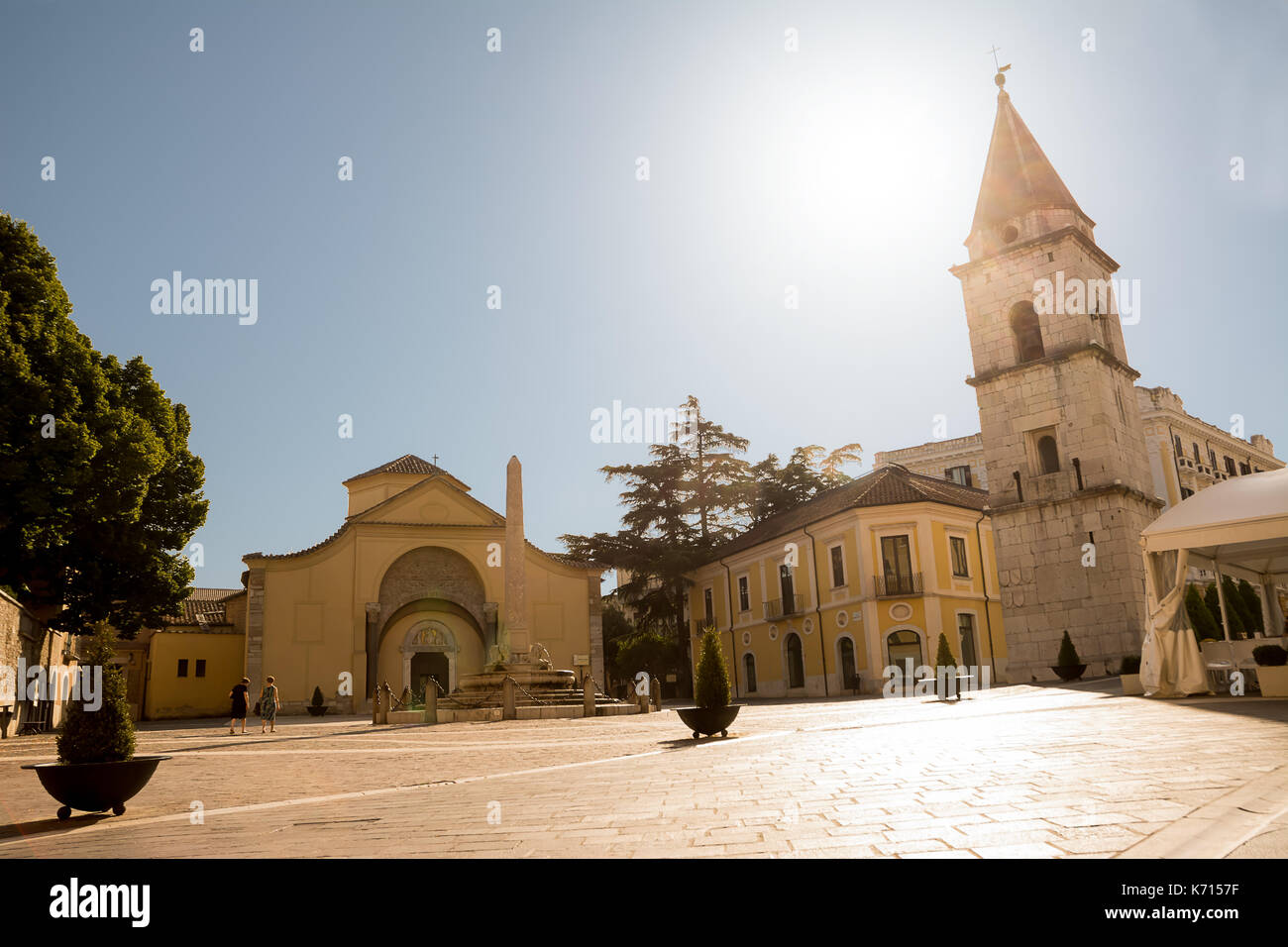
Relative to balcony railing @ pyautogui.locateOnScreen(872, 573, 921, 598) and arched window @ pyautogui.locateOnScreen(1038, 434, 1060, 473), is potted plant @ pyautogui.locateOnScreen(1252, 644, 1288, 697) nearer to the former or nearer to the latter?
arched window @ pyautogui.locateOnScreen(1038, 434, 1060, 473)

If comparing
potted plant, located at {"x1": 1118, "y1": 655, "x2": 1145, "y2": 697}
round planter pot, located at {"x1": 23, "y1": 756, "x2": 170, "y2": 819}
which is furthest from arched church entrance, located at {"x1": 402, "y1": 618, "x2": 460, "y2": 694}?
round planter pot, located at {"x1": 23, "y1": 756, "x2": 170, "y2": 819}

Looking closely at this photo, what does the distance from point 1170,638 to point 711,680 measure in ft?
25.4

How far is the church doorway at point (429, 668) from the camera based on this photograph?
3581 centimetres

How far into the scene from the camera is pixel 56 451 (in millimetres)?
20094

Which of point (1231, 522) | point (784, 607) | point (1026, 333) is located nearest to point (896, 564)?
point (784, 607)

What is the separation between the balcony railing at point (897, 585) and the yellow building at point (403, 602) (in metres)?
12.5

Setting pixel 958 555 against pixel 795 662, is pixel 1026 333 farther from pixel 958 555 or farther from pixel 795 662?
pixel 795 662

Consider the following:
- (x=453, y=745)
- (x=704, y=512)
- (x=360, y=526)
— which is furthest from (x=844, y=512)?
(x=453, y=745)

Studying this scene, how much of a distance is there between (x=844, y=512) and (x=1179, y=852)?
30613 millimetres

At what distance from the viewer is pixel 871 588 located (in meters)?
32.2

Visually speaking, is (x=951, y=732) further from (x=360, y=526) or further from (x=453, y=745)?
(x=360, y=526)

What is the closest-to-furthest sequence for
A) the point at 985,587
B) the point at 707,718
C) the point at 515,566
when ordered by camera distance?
the point at 707,718 → the point at 515,566 → the point at 985,587

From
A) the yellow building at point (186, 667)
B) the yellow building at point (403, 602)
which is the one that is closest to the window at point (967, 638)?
the yellow building at point (403, 602)

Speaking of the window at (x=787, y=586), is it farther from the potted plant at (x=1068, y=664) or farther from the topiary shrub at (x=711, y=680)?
the topiary shrub at (x=711, y=680)
